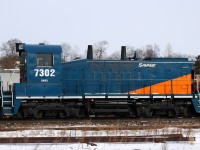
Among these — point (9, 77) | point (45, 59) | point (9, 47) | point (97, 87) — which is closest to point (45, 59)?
point (45, 59)

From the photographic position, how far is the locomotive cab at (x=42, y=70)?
19000 millimetres

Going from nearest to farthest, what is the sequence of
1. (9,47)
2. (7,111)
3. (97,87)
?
(7,111)
(97,87)
(9,47)

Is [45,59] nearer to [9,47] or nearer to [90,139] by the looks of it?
[90,139]

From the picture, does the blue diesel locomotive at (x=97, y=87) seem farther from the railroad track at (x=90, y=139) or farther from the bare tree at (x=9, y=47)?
the bare tree at (x=9, y=47)

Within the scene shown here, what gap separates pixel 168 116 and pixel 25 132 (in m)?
9.04

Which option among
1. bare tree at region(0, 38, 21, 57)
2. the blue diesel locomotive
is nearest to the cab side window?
the blue diesel locomotive

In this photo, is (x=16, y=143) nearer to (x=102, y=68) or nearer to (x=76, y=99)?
(x=76, y=99)

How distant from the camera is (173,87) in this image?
20469 mm

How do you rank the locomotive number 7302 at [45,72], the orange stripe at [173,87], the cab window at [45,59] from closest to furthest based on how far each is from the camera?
the locomotive number 7302 at [45,72] < the cab window at [45,59] < the orange stripe at [173,87]

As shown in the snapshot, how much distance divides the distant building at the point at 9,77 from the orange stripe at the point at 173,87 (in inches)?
261

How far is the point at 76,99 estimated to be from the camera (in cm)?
1950

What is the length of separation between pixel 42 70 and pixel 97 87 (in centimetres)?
304

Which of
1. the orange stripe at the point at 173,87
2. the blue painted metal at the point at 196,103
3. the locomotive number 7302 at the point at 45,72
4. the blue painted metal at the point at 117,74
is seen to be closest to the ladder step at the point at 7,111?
the locomotive number 7302 at the point at 45,72

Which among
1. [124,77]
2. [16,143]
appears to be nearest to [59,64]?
[124,77]
